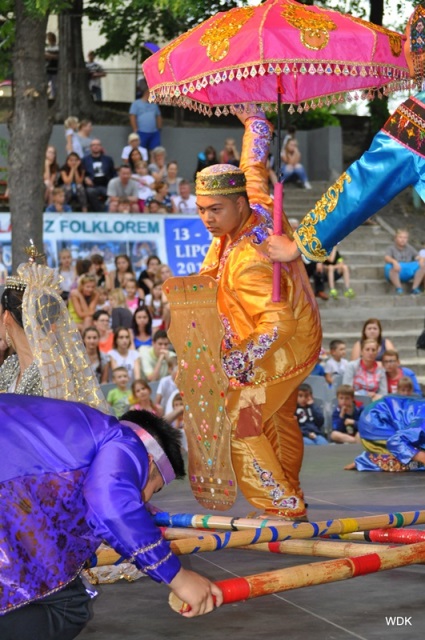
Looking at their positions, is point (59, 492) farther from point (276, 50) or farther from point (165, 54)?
point (165, 54)

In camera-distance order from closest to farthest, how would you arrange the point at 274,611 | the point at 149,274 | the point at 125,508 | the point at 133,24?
the point at 125,508, the point at 274,611, the point at 149,274, the point at 133,24

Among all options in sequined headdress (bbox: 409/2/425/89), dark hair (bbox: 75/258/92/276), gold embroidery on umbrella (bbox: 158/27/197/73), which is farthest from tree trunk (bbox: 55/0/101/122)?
sequined headdress (bbox: 409/2/425/89)

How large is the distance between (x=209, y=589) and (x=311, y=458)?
554 centimetres

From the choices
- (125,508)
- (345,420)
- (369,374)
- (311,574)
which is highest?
(125,508)

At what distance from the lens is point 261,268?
5523 millimetres

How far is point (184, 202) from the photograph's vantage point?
1345 cm

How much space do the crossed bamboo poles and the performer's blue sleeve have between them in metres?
0.44

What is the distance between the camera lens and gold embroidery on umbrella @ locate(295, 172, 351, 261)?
17.0ft

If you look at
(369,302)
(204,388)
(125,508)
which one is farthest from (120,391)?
(125,508)

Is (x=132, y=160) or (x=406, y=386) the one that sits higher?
(x=132, y=160)

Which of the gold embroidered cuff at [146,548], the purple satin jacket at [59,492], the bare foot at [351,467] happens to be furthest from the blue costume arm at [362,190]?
the bare foot at [351,467]

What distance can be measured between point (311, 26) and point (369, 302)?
9.00 m

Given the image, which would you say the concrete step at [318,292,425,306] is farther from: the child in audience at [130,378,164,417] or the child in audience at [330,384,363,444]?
the child in audience at [130,378,164,417]

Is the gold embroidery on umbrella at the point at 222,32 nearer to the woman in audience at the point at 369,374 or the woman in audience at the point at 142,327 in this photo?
the woman in audience at the point at 369,374
